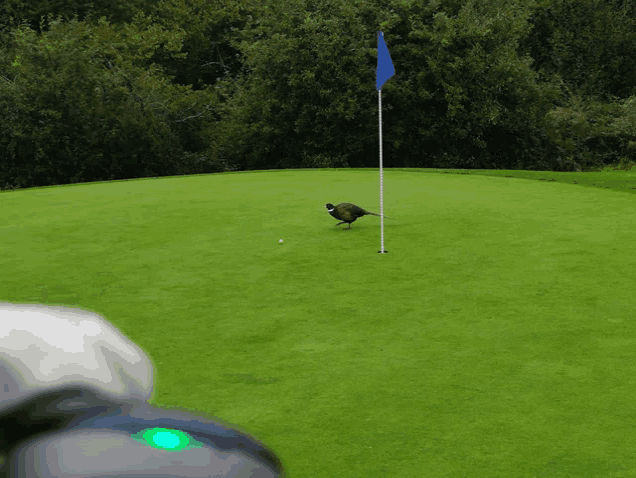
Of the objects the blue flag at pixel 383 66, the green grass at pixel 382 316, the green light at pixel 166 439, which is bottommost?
the green grass at pixel 382 316

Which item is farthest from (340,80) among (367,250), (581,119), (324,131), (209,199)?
(367,250)

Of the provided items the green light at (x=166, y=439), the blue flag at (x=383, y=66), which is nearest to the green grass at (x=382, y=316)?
the blue flag at (x=383, y=66)

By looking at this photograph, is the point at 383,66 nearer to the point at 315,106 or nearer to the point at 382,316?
the point at 382,316

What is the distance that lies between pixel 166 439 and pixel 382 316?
13.1 ft

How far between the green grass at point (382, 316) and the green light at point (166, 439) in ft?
5.67

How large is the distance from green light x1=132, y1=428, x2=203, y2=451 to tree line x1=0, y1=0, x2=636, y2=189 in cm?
2193

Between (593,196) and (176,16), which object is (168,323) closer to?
(593,196)

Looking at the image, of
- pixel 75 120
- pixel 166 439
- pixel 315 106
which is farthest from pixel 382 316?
pixel 315 106

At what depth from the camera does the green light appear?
1.11m

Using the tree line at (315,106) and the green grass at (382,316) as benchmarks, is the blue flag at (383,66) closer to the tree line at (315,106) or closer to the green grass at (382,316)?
the green grass at (382,316)

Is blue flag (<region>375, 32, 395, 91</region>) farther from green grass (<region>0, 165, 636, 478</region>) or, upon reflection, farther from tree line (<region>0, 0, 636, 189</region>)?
tree line (<region>0, 0, 636, 189</region>)

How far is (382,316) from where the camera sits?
5062mm

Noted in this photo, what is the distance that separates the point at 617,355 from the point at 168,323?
261 cm

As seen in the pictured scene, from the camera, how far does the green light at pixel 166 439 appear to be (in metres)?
1.11
